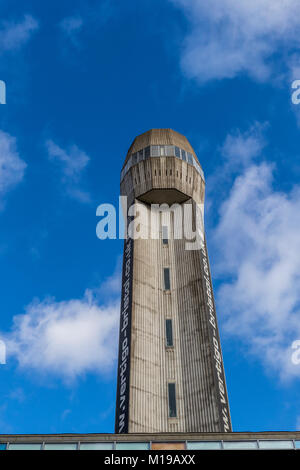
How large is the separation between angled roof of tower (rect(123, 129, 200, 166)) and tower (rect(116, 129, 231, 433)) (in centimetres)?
13

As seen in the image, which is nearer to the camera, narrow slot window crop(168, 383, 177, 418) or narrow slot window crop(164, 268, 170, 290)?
narrow slot window crop(168, 383, 177, 418)

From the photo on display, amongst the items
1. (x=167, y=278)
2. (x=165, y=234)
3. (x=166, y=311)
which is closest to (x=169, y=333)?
(x=166, y=311)

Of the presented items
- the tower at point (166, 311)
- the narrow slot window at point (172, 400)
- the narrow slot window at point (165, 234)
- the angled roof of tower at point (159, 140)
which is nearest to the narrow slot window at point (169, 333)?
the tower at point (166, 311)

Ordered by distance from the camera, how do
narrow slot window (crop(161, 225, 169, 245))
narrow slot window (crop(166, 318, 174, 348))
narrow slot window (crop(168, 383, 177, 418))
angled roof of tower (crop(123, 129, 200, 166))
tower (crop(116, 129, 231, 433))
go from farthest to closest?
angled roof of tower (crop(123, 129, 200, 166))
narrow slot window (crop(161, 225, 169, 245))
narrow slot window (crop(166, 318, 174, 348))
narrow slot window (crop(168, 383, 177, 418))
tower (crop(116, 129, 231, 433))

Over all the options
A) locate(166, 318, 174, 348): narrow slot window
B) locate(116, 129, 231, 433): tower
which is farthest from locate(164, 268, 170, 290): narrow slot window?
locate(166, 318, 174, 348): narrow slot window

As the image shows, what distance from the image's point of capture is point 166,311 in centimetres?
5444

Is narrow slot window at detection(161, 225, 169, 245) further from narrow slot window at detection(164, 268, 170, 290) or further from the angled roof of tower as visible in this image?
the angled roof of tower

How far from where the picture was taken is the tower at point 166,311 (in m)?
45.2

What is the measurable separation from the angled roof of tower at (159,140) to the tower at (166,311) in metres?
0.13

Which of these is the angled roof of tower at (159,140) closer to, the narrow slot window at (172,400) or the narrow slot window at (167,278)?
the narrow slot window at (167,278)

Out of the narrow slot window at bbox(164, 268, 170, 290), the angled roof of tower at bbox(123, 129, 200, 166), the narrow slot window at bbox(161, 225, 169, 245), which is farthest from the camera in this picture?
the angled roof of tower at bbox(123, 129, 200, 166)

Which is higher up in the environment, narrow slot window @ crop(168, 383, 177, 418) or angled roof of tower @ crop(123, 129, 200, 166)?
angled roof of tower @ crop(123, 129, 200, 166)

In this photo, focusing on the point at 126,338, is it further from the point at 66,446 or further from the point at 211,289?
the point at 66,446

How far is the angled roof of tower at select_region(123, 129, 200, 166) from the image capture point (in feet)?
220
